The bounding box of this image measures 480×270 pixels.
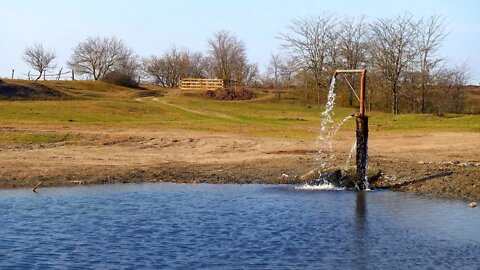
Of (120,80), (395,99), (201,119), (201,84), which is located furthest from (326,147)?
(120,80)

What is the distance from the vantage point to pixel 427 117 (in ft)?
153

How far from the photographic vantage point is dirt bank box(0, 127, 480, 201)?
1970cm

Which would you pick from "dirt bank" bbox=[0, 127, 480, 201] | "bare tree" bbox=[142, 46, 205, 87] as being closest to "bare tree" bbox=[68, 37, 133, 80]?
"bare tree" bbox=[142, 46, 205, 87]

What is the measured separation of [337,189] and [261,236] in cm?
644

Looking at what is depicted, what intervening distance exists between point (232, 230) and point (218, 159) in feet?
36.6

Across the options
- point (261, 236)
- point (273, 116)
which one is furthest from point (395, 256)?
point (273, 116)

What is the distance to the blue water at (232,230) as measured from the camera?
1115 centimetres

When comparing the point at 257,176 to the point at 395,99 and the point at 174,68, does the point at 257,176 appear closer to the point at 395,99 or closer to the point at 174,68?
the point at 395,99

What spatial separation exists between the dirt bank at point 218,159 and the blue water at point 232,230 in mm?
1664

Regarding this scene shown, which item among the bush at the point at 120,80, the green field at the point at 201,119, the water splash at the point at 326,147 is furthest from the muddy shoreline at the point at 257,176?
the bush at the point at 120,80

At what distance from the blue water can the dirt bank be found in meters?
1.66

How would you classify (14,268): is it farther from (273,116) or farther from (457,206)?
(273,116)

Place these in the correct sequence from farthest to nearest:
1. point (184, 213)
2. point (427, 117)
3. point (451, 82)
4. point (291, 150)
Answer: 1. point (451, 82)
2. point (427, 117)
3. point (291, 150)
4. point (184, 213)

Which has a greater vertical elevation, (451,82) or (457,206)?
(451,82)
